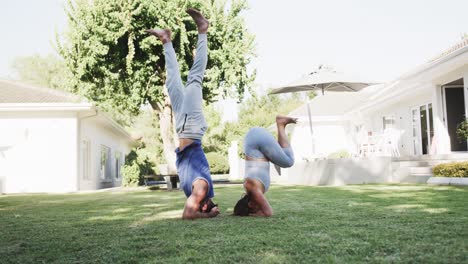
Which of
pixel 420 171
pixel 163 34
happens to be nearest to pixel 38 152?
pixel 420 171

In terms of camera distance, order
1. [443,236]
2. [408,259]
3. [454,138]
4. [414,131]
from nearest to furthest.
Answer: [408,259] → [443,236] → [454,138] → [414,131]

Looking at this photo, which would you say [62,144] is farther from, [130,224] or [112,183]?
[130,224]

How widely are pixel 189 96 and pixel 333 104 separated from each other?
24.4 metres

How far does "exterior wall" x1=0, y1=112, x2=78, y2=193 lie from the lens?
15.9 meters

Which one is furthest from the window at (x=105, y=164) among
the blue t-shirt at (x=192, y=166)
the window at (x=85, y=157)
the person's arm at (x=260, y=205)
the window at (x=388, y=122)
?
the person's arm at (x=260, y=205)

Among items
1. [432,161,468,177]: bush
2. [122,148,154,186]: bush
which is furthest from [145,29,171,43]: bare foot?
[122,148,154,186]: bush

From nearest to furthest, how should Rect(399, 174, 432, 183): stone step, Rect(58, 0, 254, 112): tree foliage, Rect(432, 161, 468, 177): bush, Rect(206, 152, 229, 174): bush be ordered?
Rect(432, 161, 468, 177): bush
Rect(399, 174, 432, 183): stone step
Rect(58, 0, 254, 112): tree foliage
Rect(206, 152, 229, 174): bush

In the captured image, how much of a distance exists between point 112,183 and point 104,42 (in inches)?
420

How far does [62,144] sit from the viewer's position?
1620 cm

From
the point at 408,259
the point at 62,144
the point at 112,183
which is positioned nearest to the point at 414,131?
the point at 62,144

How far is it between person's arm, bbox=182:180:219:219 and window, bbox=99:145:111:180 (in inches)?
682

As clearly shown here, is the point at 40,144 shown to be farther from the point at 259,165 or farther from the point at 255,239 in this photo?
the point at 255,239

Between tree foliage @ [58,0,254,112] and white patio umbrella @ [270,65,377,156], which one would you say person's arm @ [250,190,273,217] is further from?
tree foliage @ [58,0,254,112]

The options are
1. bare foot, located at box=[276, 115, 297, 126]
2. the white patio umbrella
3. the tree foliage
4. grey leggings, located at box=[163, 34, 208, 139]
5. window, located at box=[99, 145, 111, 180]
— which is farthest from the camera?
window, located at box=[99, 145, 111, 180]
